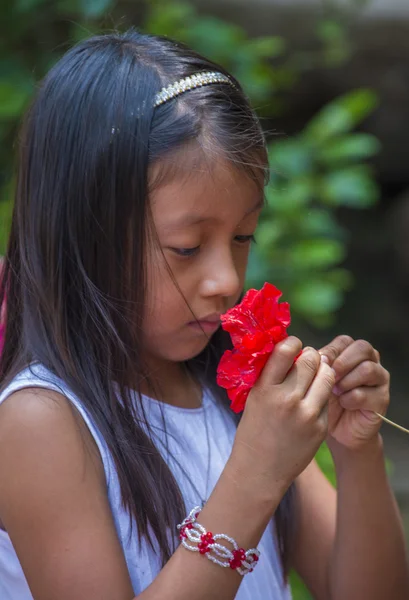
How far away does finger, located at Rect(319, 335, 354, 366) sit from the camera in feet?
3.93

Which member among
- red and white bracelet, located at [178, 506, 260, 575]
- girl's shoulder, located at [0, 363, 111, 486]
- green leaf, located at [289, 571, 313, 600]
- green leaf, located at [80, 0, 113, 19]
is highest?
green leaf, located at [80, 0, 113, 19]

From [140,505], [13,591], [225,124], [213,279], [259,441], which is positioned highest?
[225,124]

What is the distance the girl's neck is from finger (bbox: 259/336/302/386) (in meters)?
0.30

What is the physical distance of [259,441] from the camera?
104 cm

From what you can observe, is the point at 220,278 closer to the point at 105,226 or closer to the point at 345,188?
the point at 105,226

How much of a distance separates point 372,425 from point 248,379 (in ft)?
0.99

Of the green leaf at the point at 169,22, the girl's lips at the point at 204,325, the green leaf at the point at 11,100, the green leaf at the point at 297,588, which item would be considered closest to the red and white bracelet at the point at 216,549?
the girl's lips at the point at 204,325

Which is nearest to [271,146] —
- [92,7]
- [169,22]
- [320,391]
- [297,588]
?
[169,22]

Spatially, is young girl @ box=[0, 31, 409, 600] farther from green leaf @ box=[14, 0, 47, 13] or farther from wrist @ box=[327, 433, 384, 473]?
green leaf @ box=[14, 0, 47, 13]

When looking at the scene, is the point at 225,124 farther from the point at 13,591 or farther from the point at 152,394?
the point at 13,591

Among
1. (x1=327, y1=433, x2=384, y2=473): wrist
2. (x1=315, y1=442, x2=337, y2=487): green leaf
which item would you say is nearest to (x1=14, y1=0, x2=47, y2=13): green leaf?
(x1=315, y1=442, x2=337, y2=487): green leaf

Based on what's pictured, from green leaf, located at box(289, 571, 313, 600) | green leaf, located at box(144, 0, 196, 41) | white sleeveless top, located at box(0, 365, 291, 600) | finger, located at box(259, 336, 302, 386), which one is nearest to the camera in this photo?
finger, located at box(259, 336, 302, 386)

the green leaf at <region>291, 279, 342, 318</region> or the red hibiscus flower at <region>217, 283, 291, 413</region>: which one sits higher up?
the red hibiscus flower at <region>217, 283, 291, 413</region>

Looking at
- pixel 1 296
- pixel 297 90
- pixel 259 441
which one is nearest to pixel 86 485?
pixel 259 441
